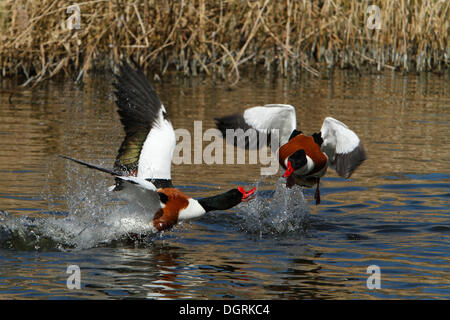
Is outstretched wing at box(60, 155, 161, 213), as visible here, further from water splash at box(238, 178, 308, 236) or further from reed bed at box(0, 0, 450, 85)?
reed bed at box(0, 0, 450, 85)

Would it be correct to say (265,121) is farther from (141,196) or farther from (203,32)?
(203,32)

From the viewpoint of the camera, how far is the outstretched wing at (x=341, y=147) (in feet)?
24.8

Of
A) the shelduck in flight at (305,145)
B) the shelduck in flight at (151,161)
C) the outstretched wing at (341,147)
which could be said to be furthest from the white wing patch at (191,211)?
the outstretched wing at (341,147)

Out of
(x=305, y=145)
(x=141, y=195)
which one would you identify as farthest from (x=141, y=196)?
(x=305, y=145)

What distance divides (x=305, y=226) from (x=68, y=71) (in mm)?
9811

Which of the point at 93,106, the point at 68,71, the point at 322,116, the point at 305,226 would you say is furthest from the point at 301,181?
the point at 68,71

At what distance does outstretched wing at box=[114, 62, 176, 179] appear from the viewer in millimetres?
6777

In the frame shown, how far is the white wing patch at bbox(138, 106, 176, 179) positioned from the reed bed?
6646 mm

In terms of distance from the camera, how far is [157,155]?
6.75 metres

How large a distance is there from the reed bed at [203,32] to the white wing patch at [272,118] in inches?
228

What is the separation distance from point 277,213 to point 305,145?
76 centimetres

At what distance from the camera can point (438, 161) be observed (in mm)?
9711
